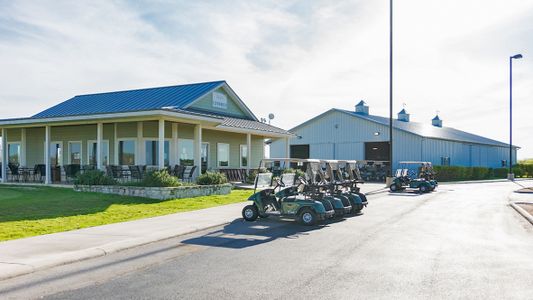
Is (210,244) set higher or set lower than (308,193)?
lower

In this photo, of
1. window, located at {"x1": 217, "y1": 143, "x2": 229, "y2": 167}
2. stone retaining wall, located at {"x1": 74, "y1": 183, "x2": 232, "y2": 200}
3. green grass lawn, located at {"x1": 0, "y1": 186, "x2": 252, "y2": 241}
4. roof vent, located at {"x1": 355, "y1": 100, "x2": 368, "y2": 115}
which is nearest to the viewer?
green grass lawn, located at {"x1": 0, "y1": 186, "x2": 252, "y2": 241}

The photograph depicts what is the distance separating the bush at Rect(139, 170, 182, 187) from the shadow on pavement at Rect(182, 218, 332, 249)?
227 inches

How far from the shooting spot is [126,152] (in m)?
24.4

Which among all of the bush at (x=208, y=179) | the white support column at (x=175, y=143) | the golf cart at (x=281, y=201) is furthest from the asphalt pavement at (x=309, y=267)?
the white support column at (x=175, y=143)

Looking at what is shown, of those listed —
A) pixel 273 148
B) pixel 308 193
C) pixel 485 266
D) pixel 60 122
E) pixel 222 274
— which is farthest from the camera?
pixel 273 148

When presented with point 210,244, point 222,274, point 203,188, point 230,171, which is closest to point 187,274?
point 222,274

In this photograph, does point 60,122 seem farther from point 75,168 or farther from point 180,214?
point 180,214

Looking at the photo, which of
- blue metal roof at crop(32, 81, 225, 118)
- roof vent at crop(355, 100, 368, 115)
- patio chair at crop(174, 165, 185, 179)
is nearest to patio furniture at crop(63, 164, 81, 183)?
blue metal roof at crop(32, 81, 225, 118)

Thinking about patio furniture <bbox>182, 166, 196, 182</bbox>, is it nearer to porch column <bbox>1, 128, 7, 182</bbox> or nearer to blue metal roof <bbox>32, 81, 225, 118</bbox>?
blue metal roof <bbox>32, 81, 225, 118</bbox>

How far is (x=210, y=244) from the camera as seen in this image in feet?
31.6

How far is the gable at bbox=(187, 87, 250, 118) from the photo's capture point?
26.5 meters

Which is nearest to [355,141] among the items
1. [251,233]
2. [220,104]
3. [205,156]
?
[220,104]

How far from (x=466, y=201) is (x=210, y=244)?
1410cm

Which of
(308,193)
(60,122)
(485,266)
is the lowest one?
(485,266)
